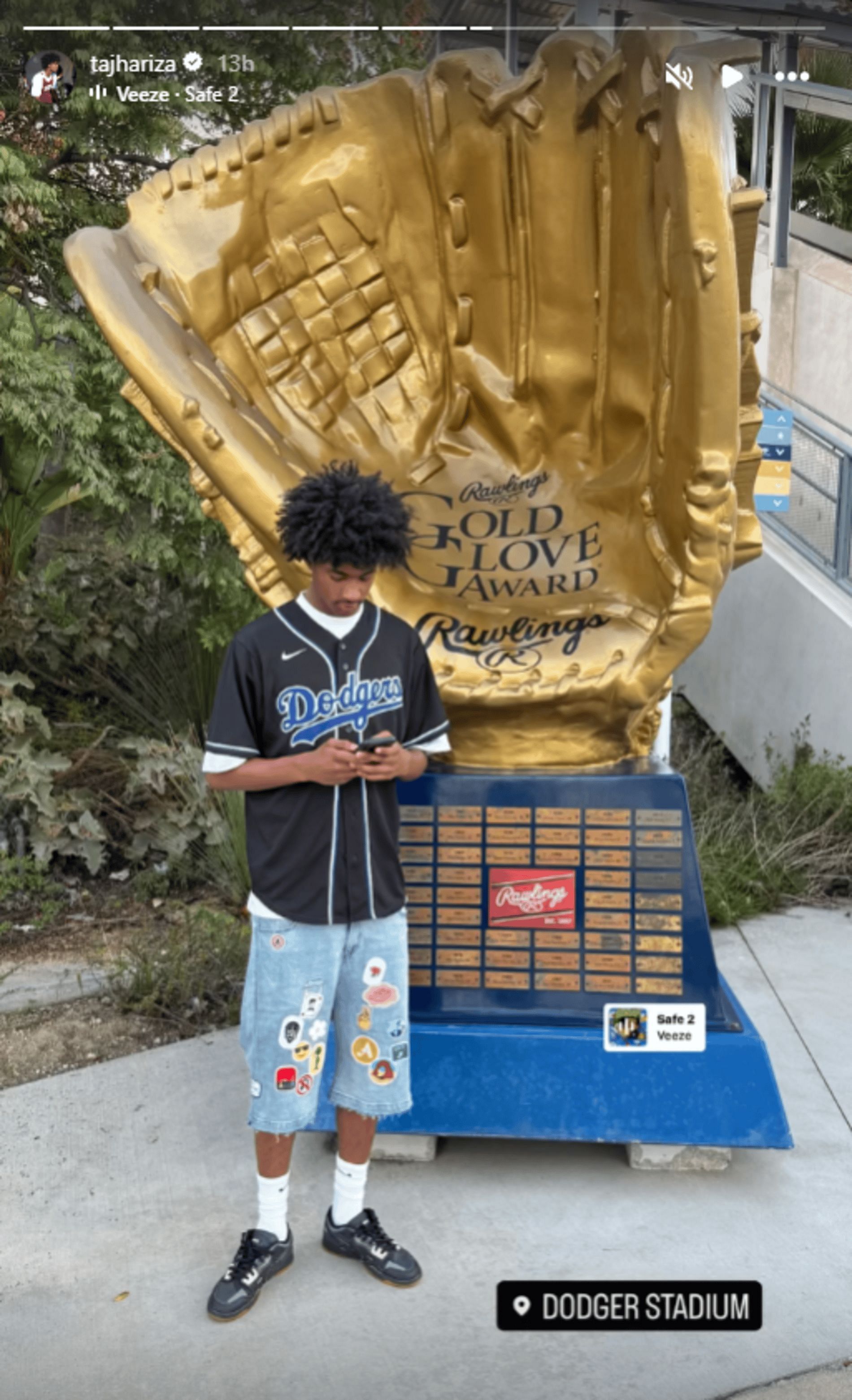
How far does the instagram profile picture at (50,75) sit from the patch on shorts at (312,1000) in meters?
4.01

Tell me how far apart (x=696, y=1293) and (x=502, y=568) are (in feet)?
5.79

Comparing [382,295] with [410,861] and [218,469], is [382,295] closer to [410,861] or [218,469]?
[218,469]

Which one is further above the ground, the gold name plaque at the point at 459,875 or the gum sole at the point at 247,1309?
the gold name plaque at the point at 459,875

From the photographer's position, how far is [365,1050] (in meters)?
2.99

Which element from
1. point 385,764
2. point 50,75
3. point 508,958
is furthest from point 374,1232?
point 50,75

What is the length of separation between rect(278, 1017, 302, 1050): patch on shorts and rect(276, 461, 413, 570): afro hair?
0.92 m

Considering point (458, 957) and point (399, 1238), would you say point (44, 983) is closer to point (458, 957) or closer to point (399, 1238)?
point (458, 957)

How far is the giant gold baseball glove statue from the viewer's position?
3348 mm

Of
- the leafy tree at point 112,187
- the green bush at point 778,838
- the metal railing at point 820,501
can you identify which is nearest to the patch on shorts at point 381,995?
the green bush at point 778,838

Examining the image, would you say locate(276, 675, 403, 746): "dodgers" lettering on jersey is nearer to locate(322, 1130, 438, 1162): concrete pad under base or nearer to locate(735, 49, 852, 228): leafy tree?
locate(322, 1130, 438, 1162): concrete pad under base

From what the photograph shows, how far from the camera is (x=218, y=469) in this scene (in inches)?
132

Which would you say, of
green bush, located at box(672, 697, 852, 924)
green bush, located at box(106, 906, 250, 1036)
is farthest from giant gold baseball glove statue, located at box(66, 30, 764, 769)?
green bush, located at box(672, 697, 852, 924)

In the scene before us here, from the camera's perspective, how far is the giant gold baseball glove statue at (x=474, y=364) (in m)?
3.35

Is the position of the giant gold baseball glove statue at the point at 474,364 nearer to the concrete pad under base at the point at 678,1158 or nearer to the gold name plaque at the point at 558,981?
the gold name plaque at the point at 558,981
